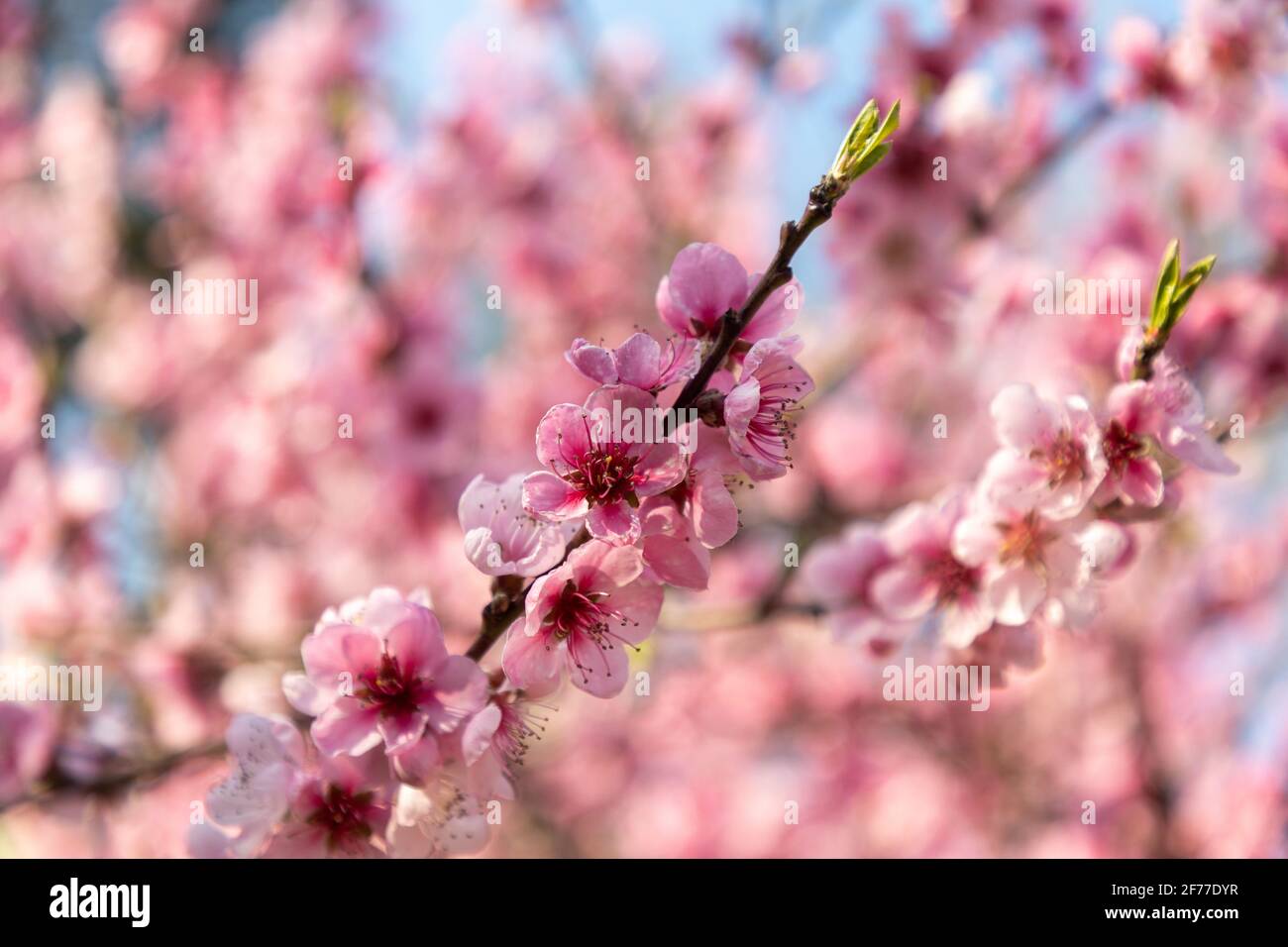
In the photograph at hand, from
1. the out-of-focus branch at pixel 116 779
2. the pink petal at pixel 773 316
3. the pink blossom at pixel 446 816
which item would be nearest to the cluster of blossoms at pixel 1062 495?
the pink petal at pixel 773 316

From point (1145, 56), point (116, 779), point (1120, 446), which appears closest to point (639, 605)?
point (1120, 446)

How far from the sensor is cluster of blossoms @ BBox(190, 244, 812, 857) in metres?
0.90

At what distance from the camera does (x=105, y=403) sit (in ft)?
11.1

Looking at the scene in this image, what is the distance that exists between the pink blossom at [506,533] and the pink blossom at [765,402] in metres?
0.20

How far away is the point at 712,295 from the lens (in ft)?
3.30

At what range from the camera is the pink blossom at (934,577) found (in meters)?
1.21

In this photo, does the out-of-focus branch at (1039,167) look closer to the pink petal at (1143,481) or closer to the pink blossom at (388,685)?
the pink petal at (1143,481)

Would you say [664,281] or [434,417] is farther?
[434,417]

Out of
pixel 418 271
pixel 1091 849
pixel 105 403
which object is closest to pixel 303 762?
pixel 418 271

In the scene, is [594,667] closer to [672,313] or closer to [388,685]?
[388,685]

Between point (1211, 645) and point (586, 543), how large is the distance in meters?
3.73
